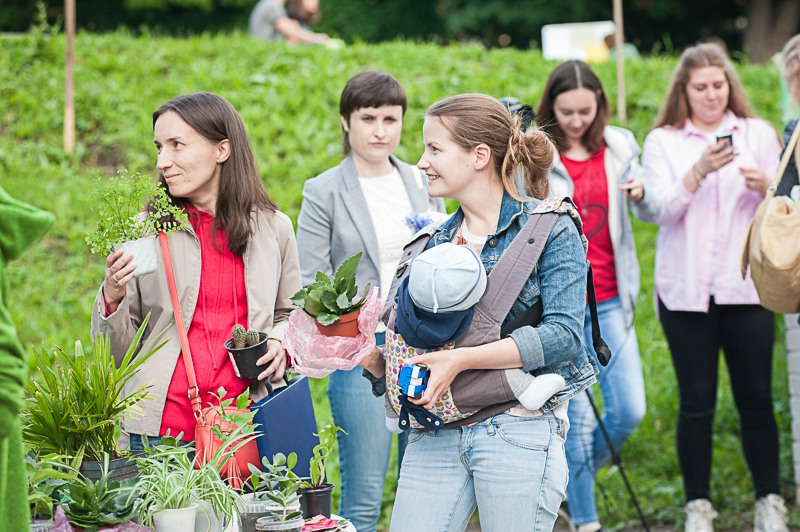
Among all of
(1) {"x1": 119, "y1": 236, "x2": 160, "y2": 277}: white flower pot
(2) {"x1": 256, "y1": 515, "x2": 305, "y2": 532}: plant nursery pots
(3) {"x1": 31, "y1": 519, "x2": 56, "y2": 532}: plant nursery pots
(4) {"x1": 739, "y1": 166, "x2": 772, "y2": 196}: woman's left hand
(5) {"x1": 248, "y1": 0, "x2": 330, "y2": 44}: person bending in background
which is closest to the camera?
(3) {"x1": 31, "y1": 519, "x2": 56, "y2": 532}: plant nursery pots

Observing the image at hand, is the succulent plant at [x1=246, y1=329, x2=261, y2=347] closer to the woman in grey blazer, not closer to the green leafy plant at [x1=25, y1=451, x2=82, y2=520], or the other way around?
the green leafy plant at [x1=25, y1=451, x2=82, y2=520]

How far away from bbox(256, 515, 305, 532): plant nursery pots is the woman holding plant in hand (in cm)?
58

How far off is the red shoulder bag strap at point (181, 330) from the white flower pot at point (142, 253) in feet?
0.46

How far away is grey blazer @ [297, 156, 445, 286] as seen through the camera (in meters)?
4.05

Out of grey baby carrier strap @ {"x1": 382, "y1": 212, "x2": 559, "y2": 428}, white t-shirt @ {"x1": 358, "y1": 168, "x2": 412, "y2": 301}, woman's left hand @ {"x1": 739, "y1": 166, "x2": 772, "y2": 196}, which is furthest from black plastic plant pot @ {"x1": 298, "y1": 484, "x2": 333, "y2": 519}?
woman's left hand @ {"x1": 739, "y1": 166, "x2": 772, "y2": 196}

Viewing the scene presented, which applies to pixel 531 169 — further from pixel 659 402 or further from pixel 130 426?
pixel 659 402

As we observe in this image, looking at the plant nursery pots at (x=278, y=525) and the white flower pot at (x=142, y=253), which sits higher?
the white flower pot at (x=142, y=253)

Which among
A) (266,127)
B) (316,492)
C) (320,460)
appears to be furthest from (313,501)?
(266,127)

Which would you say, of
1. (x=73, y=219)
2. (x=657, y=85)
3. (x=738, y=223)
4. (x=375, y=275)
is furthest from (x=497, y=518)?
(x=657, y=85)

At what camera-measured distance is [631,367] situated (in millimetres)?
4703

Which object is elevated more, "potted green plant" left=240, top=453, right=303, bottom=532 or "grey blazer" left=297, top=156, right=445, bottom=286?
"grey blazer" left=297, top=156, right=445, bottom=286

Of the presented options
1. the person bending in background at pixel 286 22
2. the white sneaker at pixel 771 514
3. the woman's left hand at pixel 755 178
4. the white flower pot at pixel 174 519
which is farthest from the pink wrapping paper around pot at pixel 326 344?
the person bending in background at pixel 286 22

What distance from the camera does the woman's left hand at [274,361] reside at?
121 inches

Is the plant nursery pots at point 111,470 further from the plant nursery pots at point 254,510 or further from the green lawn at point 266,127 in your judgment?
the green lawn at point 266,127
